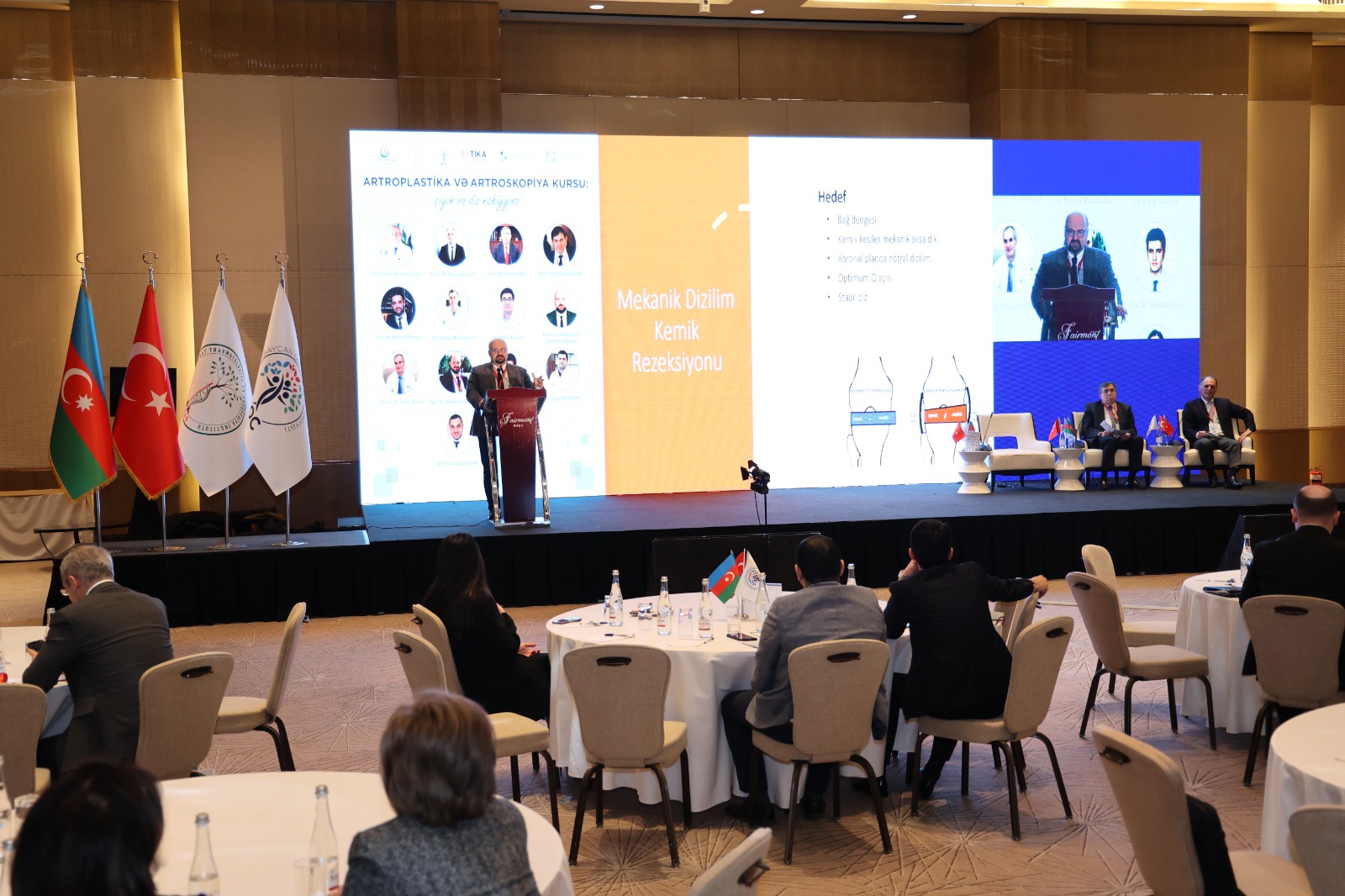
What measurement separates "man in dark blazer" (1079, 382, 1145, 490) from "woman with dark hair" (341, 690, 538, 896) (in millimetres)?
10154

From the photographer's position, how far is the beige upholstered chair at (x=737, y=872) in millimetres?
1942

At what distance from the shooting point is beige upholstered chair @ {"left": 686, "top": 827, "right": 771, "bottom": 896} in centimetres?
194

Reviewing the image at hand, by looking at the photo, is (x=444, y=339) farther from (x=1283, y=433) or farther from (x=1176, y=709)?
(x=1283, y=433)

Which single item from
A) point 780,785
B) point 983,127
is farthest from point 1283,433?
point 780,785

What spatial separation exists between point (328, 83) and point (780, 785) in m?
9.06

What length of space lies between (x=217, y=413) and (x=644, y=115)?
19.2 ft

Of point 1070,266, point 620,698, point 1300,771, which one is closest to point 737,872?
point 1300,771

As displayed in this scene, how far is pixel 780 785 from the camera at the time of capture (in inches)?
172

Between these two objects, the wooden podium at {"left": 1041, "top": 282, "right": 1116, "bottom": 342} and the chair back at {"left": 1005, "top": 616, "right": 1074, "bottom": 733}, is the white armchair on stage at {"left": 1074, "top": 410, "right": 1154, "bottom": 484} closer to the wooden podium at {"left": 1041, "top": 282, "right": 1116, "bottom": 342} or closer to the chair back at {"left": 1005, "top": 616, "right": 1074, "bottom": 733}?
the wooden podium at {"left": 1041, "top": 282, "right": 1116, "bottom": 342}

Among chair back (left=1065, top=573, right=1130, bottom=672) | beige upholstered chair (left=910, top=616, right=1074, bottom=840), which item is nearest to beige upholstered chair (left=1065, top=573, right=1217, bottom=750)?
chair back (left=1065, top=573, right=1130, bottom=672)

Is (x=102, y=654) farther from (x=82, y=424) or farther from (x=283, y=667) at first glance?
(x=82, y=424)

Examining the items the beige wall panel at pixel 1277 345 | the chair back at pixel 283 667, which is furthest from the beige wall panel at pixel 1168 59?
the chair back at pixel 283 667

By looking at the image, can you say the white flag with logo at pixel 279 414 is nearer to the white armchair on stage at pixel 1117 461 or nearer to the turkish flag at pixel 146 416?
the turkish flag at pixel 146 416

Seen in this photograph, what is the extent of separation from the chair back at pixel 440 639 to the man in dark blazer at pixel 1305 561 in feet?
10.0
